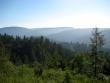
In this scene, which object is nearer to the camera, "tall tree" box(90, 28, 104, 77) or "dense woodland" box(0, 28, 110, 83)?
"dense woodland" box(0, 28, 110, 83)

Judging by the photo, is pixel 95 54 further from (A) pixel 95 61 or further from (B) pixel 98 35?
(B) pixel 98 35

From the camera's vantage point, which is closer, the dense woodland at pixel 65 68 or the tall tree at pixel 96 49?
the dense woodland at pixel 65 68

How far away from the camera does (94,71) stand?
27250 millimetres

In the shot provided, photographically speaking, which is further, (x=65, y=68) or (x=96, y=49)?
(x=65, y=68)

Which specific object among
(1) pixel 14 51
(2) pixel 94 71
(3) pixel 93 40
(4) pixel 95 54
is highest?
(3) pixel 93 40

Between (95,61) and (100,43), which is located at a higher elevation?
(100,43)

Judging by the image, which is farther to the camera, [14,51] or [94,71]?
[14,51]

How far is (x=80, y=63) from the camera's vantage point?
45.4 metres

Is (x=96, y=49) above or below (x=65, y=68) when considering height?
above

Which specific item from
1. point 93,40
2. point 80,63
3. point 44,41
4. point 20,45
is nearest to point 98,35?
point 93,40

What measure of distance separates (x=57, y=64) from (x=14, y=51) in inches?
2435

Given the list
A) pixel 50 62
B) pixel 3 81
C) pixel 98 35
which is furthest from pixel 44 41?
pixel 3 81

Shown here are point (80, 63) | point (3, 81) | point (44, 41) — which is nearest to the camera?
point (3, 81)

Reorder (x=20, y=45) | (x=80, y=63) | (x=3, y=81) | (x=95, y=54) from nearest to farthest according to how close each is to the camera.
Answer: (x=3, y=81), (x=95, y=54), (x=80, y=63), (x=20, y=45)
